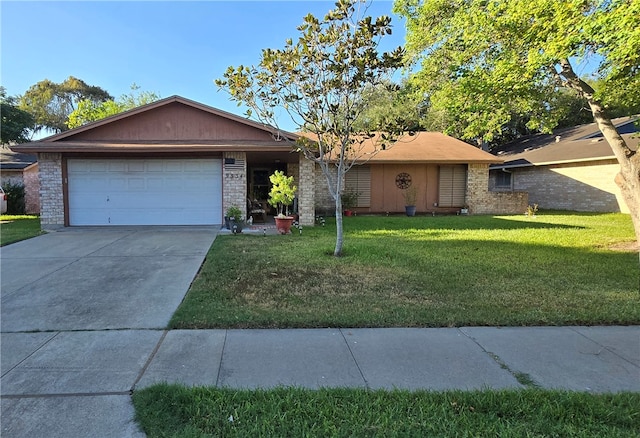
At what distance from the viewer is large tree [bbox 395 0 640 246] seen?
598cm

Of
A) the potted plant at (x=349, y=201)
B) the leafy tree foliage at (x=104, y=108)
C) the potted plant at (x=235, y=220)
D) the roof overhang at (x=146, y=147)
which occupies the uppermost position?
the leafy tree foliage at (x=104, y=108)

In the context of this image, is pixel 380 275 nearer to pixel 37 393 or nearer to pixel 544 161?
pixel 37 393

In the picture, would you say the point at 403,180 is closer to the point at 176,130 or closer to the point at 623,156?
the point at 623,156

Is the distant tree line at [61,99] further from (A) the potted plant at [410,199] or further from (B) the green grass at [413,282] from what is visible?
(B) the green grass at [413,282]

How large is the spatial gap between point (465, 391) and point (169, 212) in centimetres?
1133

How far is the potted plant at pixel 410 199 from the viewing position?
16516 mm

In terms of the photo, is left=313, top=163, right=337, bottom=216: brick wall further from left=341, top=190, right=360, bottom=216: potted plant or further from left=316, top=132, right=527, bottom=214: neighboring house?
left=316, top=132, right=527, bottom=214: neighboring house

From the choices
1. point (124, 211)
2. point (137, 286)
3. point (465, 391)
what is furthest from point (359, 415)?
point (124, 211)

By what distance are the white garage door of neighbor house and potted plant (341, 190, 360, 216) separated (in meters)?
5.98

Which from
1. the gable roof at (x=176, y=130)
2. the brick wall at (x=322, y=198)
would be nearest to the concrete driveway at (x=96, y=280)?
the gable roof at (x=176, y=130)

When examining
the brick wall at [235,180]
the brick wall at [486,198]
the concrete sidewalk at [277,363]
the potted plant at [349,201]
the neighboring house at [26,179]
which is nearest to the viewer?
the concrete sidewalk at [277,363]

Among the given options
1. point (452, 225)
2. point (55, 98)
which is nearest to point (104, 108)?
point (55, 98)

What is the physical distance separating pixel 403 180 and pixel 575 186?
→ 9.27 m

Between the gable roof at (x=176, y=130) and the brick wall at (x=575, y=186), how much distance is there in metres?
15.6
